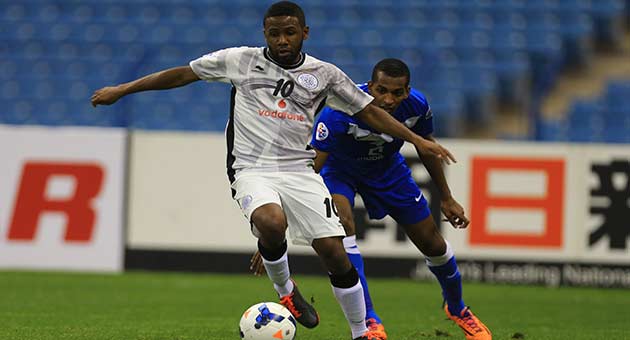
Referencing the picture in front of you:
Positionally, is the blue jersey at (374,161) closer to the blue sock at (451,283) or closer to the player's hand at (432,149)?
the blue sock at (451,283)

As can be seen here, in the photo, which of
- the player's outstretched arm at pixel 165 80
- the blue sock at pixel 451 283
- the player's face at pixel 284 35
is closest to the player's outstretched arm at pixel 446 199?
the blue sock at pixel 451 283

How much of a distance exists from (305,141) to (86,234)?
21.6ft

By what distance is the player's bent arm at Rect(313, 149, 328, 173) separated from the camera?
7199 mm

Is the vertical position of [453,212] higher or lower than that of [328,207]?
lower

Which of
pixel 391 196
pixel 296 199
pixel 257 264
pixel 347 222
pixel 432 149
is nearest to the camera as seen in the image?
pixel 432 149

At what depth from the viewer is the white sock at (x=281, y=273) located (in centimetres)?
662

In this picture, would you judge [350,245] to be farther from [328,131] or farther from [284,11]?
[284,11]

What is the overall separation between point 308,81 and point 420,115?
3.51 feet

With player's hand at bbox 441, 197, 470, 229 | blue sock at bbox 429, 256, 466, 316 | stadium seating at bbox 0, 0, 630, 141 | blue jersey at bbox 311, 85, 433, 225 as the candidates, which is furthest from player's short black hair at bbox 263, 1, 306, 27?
stadium seating at bbox 0, 0, 630, 141

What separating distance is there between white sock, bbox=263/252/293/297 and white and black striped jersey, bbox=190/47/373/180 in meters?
0.60

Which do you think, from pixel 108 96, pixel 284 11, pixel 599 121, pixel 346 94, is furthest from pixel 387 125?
pixel 599 121

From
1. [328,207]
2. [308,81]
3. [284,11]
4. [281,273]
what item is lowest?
[281,273]

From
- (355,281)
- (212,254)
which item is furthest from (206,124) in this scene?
(355,281)

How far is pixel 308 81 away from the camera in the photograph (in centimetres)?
630
